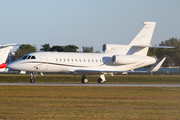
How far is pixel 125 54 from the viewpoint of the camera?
4188 centimetres

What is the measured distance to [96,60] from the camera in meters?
39.9

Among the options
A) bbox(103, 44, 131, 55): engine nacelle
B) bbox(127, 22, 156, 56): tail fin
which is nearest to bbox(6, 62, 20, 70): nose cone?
bbox(103, 44, 131, 55): engine nacelle

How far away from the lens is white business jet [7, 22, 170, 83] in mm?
37094

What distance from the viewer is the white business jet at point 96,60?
37.1 m

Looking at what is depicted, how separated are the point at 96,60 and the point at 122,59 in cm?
324

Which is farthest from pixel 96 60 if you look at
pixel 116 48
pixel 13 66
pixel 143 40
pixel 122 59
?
pixel 13 66

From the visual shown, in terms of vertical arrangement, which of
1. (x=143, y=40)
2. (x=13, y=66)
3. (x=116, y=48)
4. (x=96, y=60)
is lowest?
(x=13, y=66)

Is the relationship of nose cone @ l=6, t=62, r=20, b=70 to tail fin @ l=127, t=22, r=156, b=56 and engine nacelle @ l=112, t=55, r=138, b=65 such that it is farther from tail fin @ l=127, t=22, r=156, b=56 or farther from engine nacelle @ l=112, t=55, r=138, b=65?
tail fin @ l=127, t=22, r=156, b=56

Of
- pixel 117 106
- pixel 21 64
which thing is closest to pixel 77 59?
pixel 21 64

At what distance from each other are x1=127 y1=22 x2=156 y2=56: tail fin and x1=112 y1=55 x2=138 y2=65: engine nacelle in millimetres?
1549

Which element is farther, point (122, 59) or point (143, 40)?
point (143, 40)

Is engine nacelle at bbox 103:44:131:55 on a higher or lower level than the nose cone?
higher

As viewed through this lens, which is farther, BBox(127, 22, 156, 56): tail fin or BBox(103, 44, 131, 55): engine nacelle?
BBox(127, 22, 156, 56): tail fin

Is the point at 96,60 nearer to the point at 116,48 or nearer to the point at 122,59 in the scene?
the point at 122,59
